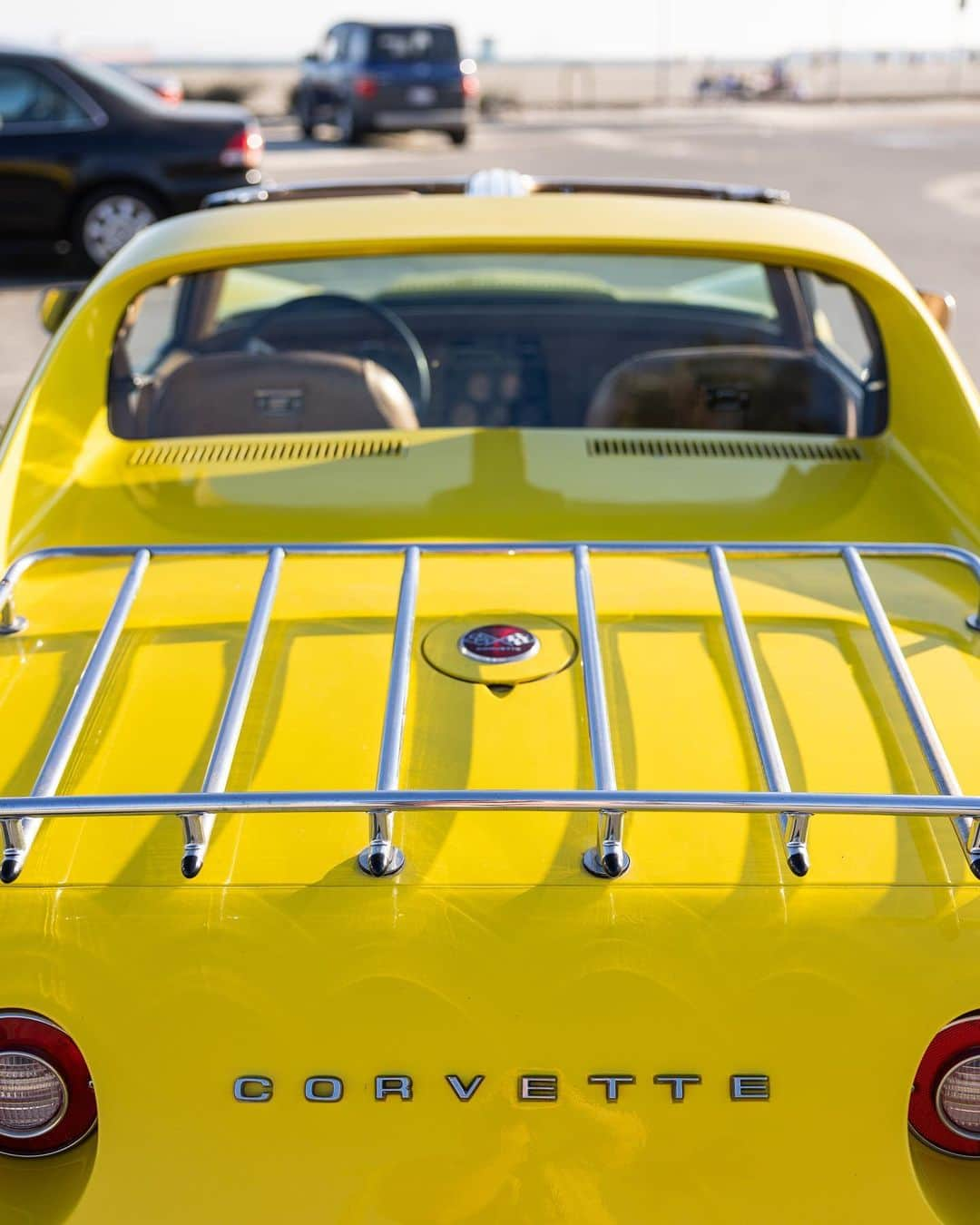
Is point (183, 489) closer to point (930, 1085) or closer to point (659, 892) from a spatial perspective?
point (659, 892)

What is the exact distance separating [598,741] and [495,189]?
2.27 meters

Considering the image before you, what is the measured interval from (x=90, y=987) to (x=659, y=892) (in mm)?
685

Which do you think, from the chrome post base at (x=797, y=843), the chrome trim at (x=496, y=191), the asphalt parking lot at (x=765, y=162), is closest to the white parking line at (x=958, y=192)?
the asphalt parking lot at (x=765, y=162)

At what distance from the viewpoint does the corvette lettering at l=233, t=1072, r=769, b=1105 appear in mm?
1571

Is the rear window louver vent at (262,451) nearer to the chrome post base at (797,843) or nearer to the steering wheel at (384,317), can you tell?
the steering wheel at (384,317)

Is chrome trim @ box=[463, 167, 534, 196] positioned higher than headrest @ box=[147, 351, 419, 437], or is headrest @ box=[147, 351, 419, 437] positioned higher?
chrome trim @ box=[463, 167, 534, 196]

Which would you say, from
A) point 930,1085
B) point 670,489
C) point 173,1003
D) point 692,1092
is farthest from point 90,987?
point 670,489

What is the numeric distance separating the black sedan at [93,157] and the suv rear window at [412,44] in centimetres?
1211

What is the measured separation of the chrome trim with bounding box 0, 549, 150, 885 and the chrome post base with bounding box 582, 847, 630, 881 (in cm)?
68

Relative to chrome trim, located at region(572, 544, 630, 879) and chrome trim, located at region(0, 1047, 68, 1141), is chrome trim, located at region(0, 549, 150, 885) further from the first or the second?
chrome trim, located at region(572, 544, 630, 879)

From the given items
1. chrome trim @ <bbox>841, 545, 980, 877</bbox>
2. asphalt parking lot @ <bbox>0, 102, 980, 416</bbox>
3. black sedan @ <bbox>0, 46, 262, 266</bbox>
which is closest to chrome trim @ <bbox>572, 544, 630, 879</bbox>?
chrome trim @ <bbox>841, 545, 980, 877</bbox>

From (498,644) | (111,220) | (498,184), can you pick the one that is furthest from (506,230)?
(111,220)

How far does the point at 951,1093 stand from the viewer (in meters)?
1.63

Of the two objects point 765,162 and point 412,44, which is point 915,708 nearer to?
point 765,162
